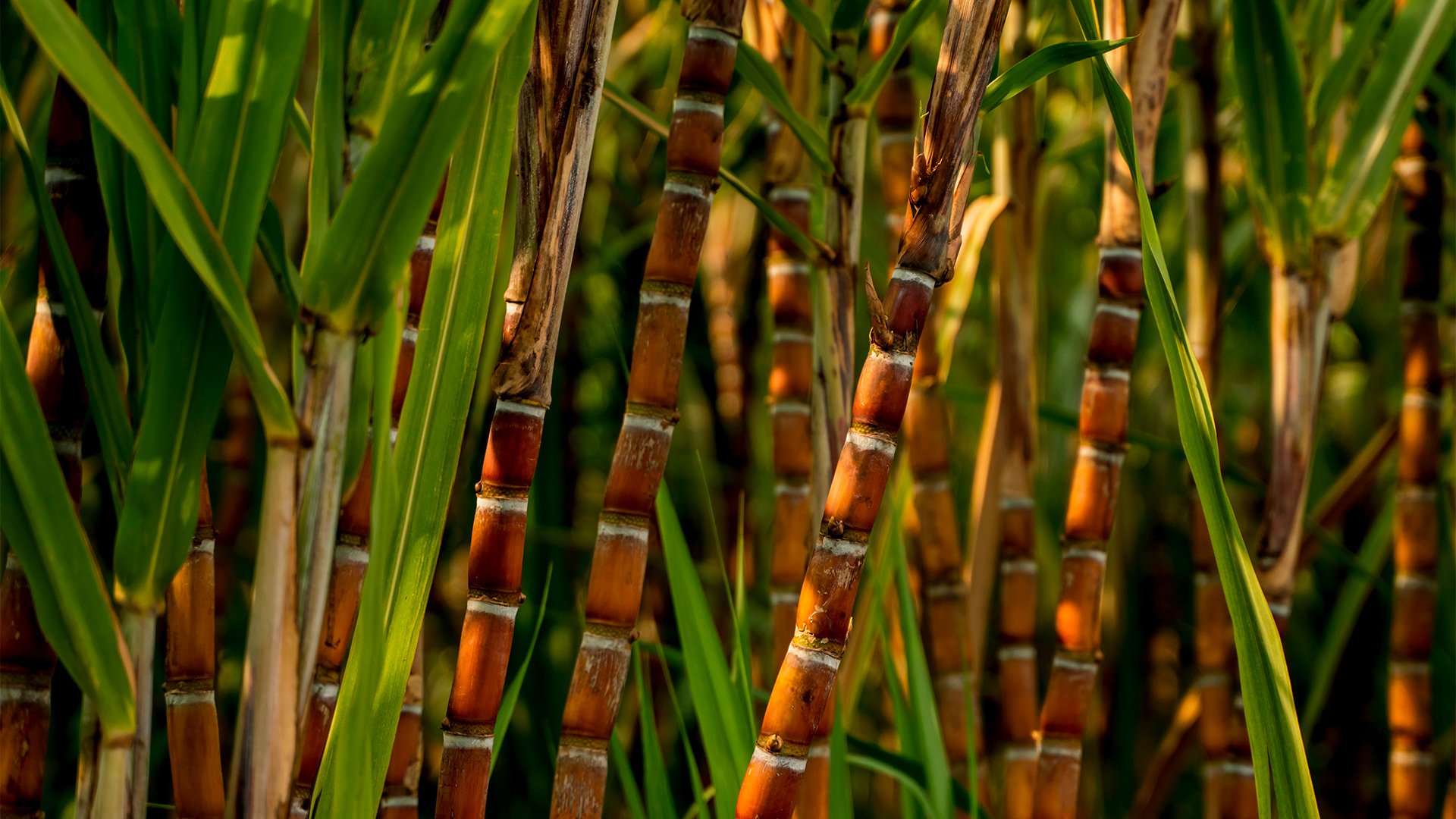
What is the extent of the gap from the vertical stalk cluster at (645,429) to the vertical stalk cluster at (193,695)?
12 centimetres

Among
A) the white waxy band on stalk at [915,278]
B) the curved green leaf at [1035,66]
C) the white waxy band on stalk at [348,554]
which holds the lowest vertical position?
the white waxy band on stalk at [348,554]

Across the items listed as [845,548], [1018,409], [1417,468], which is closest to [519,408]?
[845,548]

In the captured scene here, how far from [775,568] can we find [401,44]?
1.14 ft

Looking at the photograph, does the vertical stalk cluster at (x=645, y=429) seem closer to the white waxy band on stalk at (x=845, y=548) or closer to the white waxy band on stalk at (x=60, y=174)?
the white waxy band on stalk at (x=845, y=548)

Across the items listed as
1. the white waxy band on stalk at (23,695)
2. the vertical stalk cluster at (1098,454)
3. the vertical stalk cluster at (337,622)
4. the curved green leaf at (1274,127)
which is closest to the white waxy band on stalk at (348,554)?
the vertical stalk cluster at (337,622)

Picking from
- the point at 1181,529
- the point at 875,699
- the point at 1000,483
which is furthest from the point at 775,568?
the point at 1181,529

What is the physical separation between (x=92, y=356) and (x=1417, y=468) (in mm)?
749

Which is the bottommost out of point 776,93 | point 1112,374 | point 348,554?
point 348,554

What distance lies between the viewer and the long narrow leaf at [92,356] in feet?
1.10

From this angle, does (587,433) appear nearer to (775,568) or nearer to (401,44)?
(775,568)

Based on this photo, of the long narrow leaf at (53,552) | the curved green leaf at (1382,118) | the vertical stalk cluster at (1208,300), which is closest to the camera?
the long narrow leaf at (53,552)

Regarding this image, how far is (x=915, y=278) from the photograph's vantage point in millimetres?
346

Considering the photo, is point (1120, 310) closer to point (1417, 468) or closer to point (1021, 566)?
point (1021, 566)

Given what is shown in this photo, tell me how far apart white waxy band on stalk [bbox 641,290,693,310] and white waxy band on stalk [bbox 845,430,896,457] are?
3.8 inches
